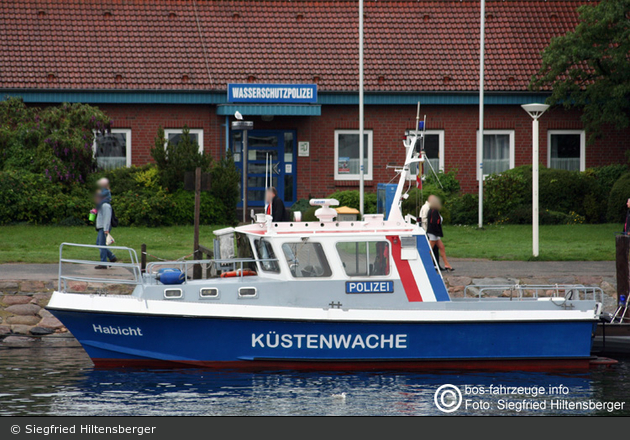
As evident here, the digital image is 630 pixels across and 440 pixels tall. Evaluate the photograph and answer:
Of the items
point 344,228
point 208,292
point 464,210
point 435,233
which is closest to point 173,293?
point 208,292

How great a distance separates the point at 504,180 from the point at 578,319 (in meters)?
13.3

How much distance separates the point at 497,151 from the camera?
1084 inches

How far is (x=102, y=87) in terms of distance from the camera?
25844 millimetres

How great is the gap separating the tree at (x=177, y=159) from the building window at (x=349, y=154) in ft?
15.1

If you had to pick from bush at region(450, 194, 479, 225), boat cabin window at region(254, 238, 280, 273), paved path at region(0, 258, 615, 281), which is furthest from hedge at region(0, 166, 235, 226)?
boat cabin window at region(254, 238, 280, 273)

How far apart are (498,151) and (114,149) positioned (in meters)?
12.0

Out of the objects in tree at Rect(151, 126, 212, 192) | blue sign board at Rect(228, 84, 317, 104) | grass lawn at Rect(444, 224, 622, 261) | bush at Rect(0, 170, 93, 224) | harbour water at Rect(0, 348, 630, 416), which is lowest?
harbour water at Rect(0, 348, 630, 416)

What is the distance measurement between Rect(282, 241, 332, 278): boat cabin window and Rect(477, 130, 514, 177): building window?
53.4 ft

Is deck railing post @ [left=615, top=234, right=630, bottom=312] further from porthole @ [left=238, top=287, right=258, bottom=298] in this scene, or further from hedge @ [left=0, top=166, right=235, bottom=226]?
hedge @ [left=0, top=166, right=235, bottom=226]

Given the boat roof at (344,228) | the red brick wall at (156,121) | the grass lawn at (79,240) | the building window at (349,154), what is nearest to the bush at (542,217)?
the building window at (349,154)

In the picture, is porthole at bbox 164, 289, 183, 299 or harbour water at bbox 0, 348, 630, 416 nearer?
harbour water at bbox 0, 348, 630, 416

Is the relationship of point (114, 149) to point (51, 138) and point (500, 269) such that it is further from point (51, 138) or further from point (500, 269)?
point (500, 269)

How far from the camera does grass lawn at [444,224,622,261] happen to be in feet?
60.5

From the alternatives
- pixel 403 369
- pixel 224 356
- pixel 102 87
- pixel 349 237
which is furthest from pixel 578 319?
pixel 102 87
